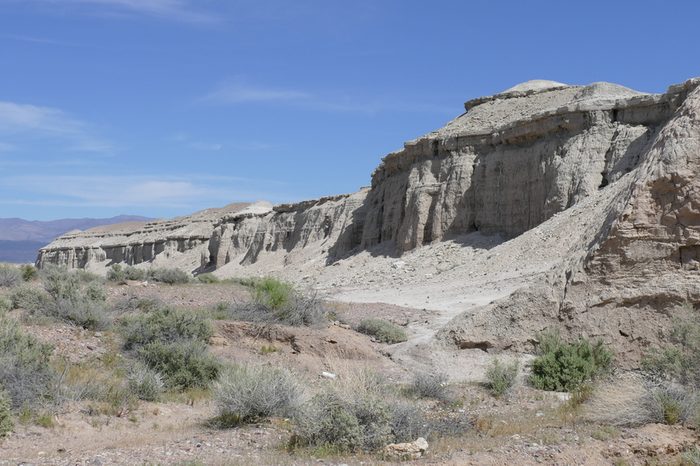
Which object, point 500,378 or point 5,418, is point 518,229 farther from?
point 5,418

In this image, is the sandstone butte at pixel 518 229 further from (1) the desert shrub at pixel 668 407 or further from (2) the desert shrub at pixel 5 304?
(2) the desert shrub at pixel 5 304

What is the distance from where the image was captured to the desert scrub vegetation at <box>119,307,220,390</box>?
444 inches

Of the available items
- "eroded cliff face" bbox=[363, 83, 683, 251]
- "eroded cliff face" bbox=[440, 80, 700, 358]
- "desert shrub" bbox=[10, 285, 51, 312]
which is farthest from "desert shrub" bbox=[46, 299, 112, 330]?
"eroded cliff face" bbox=[363, 83, 683, 251]

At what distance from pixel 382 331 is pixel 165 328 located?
194 inches

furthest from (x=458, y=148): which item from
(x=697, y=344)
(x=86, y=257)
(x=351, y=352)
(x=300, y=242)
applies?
(x=86, y=257)

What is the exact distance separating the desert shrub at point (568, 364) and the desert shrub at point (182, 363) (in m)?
4.85

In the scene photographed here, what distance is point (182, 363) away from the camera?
448 inches

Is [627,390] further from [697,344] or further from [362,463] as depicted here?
[362,463]

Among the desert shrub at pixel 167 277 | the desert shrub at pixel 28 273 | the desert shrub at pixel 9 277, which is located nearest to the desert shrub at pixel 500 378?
the desert shrub at pixel 9 277

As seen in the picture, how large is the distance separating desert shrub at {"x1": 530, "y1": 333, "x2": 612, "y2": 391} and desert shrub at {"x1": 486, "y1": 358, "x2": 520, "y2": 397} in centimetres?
37

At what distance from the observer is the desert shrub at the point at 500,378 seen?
34.6 ft

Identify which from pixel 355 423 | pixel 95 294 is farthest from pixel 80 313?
pixel 355 423

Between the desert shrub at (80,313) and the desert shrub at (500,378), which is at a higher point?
the desert shrub at (80,313)

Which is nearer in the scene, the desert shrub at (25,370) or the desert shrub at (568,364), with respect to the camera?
the desert shrub at (25,370)
